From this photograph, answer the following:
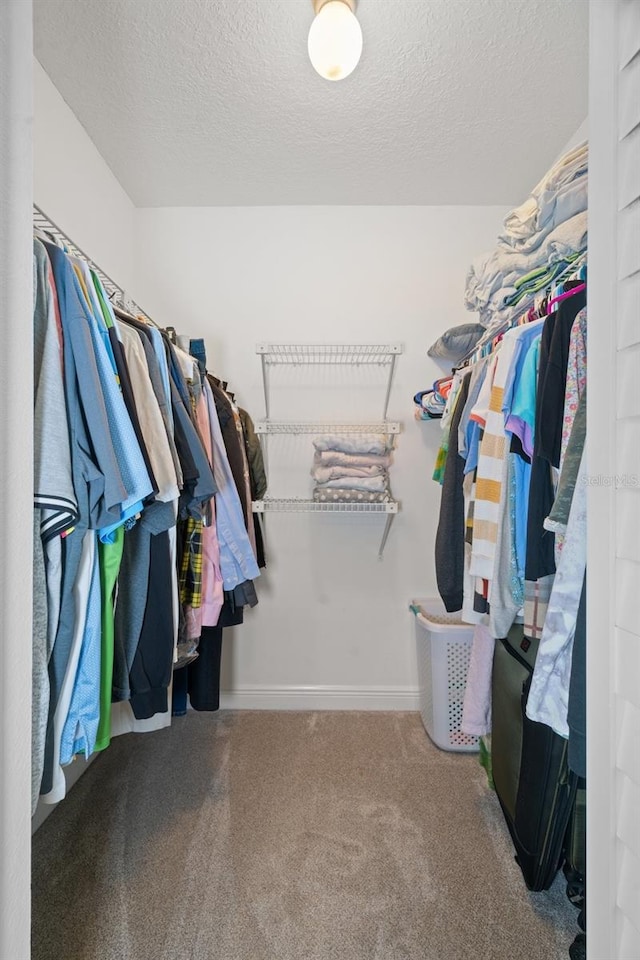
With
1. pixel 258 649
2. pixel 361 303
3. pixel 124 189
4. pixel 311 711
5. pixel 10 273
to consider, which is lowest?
pixel 311 711

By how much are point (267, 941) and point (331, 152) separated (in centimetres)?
261

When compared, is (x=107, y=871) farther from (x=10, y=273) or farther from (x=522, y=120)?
(x=522, y=120)

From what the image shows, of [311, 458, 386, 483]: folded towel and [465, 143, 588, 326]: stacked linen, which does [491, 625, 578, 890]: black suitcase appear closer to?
[311, 458, 386, 483]: folded towel

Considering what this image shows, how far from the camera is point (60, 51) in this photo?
57.4 inches

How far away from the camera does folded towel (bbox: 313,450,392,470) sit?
2.07 m

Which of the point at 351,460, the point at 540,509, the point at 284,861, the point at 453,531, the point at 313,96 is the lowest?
the point at 284,861

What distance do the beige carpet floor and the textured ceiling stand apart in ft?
8.11

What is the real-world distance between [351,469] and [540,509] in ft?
3.65

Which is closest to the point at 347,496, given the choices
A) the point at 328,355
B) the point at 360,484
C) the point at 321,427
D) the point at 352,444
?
the point at 360,484

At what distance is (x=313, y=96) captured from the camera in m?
1.62

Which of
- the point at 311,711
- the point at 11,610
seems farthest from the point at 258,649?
the point at 11,610

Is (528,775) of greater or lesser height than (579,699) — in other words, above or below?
below

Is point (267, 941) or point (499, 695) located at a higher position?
point (499, 695)

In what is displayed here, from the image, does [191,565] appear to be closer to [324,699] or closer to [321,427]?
[321,427]
